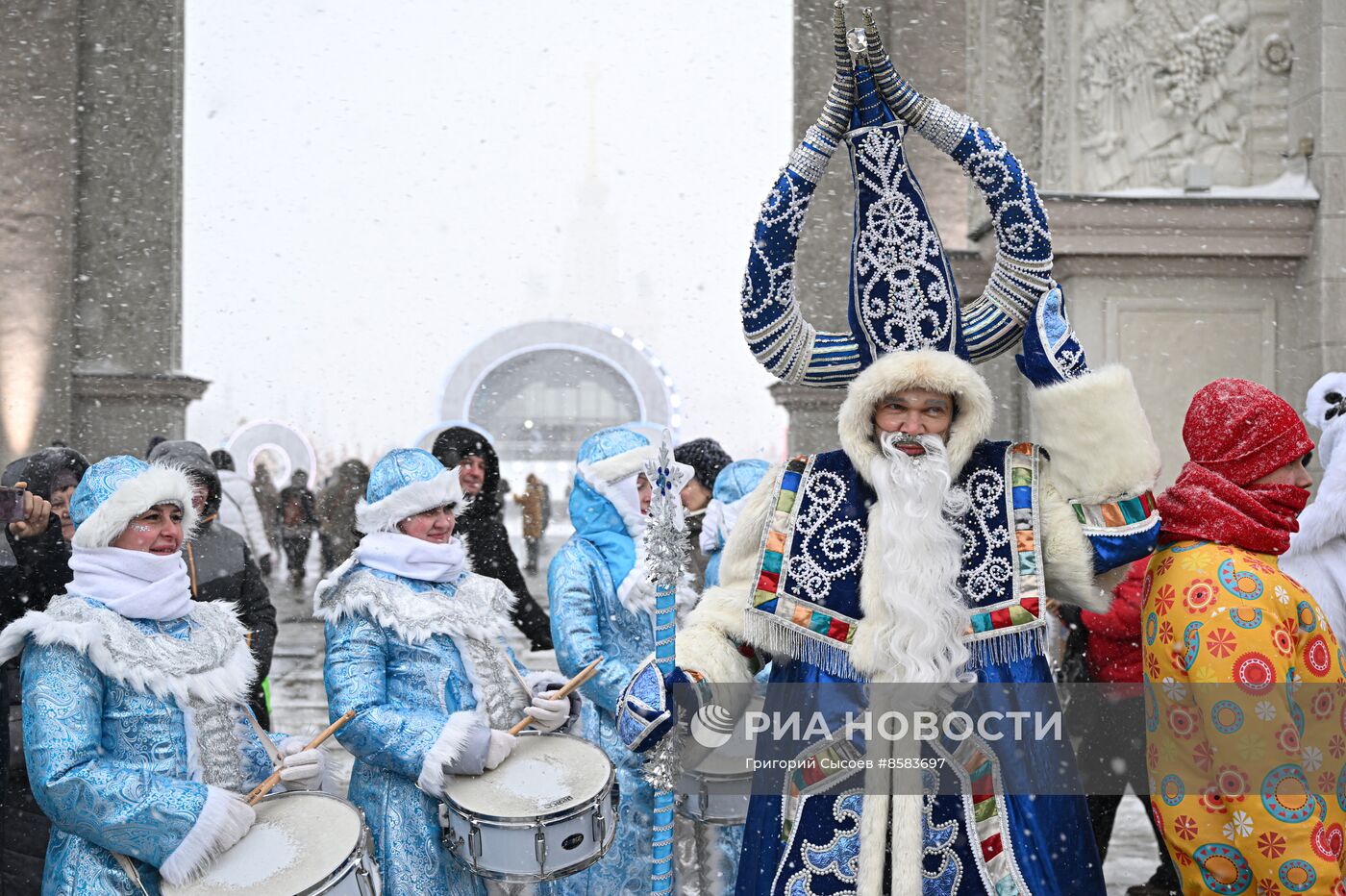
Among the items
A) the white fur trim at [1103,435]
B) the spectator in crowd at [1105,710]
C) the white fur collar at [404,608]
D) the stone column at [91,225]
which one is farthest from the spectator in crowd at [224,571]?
the stone column at [91,225]

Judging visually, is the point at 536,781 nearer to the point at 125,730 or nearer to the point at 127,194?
the point at 125,730

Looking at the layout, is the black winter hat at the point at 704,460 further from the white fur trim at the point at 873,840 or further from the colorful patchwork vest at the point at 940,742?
the white fur trim at the point at 873,840

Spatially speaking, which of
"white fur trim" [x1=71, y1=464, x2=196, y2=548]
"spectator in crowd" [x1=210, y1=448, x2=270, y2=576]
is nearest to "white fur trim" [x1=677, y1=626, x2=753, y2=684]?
"white fur trim" [x1=71, y1=464, x2=196, y2=548]

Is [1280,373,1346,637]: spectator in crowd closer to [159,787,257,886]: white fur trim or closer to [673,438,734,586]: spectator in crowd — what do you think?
[673,438,734,586]: spectator in crowd

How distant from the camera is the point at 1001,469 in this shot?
8.43 ft

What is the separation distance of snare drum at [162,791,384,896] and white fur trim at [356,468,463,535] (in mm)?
792

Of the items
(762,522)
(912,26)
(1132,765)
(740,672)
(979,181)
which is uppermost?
(912,26)

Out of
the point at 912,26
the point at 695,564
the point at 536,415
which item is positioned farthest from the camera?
the point at 536,415

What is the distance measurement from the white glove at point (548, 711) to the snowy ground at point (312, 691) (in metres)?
0.58

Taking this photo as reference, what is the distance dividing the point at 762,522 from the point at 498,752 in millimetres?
917

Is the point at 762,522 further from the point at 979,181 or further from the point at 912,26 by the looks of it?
the point at 912,26

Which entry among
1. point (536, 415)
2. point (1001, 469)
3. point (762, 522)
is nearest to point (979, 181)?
point (1001, 469)

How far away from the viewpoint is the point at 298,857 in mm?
2484

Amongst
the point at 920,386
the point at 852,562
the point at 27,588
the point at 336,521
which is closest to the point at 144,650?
the point at 27,588
